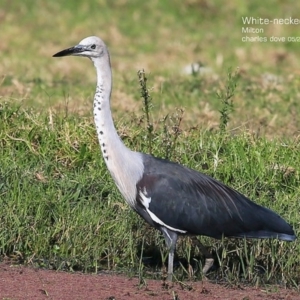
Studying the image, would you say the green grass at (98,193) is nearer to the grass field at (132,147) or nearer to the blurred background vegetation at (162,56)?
the grass field at (132,147)

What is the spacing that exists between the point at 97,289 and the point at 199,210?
943 mm

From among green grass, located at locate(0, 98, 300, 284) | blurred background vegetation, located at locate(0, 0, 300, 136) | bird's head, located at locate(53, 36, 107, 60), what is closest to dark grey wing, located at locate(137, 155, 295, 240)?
green grass, located at locate(0, 98, 300, 284)

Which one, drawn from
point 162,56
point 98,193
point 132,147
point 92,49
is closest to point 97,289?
point 98,193

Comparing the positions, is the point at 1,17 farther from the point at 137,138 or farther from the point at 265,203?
the point at 265,203

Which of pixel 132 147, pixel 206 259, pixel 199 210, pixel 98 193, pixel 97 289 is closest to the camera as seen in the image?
pixel 97 289

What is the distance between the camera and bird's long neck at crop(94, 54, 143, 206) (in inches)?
241

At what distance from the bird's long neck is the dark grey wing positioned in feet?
0.23

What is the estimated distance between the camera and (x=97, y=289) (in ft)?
18.6

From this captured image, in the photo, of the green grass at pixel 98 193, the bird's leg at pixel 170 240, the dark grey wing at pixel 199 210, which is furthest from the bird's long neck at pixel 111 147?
the green grass at pixel 98 193

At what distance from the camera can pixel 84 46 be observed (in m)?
6.27

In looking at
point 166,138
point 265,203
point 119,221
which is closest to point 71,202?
point 119,221

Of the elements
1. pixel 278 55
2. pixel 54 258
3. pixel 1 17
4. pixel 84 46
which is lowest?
pixel 54 258

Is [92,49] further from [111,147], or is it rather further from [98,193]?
[98,193]

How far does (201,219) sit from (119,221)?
826 mm
